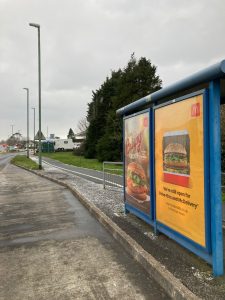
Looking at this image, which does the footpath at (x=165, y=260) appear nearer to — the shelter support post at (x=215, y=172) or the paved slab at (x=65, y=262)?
the paved slab at (x=65, y=262)

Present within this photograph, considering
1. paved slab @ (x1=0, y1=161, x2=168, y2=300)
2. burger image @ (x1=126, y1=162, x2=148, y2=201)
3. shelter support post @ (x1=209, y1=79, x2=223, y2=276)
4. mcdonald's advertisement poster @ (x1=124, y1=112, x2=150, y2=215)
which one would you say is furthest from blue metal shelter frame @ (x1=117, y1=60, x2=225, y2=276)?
burger image @ (x1=126, y1=162, x2=148, y2=201)

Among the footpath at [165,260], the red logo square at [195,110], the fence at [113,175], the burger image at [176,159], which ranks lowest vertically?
the footpath at [165,260]

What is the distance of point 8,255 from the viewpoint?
19.2 ft

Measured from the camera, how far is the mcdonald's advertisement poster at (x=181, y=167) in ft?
14.6

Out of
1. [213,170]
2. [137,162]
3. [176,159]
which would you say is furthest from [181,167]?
[137,162]

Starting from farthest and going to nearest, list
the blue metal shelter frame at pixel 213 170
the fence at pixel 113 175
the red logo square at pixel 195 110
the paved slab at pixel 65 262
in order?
the fence at pixel 113 175, the red logo square at pixel 195 110, the paved slab at pixel 65 262, the blue metal shelter frame at pixel 213 170

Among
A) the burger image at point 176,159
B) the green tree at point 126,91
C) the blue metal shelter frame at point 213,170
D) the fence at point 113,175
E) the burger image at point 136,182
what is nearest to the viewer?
the blue metal shelter frame at point 213,170

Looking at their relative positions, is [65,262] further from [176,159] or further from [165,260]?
[176,159]

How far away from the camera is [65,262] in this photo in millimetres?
5375

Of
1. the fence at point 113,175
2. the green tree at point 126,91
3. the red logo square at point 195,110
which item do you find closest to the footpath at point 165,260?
the red logo square at point 195,110

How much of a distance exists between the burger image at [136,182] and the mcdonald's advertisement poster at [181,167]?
→ 0.71 m

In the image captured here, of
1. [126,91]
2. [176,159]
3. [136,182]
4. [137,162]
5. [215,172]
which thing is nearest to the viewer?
[215,172]

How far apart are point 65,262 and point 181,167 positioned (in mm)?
2136

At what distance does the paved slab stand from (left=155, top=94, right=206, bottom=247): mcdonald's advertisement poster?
82cm
